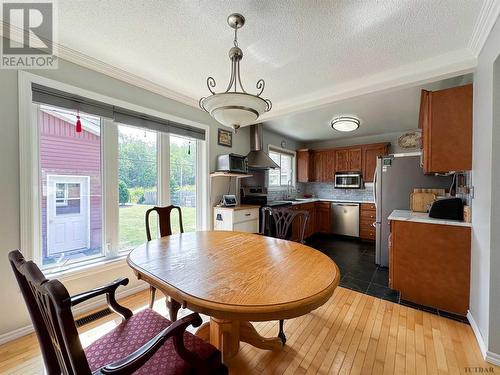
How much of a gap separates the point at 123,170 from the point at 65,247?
0.91 metres

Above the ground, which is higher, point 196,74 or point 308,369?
point 196,74

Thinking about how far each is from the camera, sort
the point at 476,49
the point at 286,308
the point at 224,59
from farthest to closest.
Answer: the point at 224,59, the point at 476,49, the point at 286,308

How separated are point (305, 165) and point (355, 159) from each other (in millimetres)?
1146

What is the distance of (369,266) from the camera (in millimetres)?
3168

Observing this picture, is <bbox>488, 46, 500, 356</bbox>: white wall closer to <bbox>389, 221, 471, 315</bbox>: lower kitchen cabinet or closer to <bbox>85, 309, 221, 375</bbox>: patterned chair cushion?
<bbox>389, 221, 471, 315</bbox>: lower kitchen cabinet

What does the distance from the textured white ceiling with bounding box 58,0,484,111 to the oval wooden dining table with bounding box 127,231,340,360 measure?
Result: 164 centimetres

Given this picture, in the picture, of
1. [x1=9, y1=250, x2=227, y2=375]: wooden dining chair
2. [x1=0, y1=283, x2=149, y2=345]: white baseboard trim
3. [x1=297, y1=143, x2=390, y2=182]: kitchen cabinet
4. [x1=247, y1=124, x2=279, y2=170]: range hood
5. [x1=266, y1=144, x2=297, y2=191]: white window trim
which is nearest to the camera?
[x1=9, y1=250, x2=227, y2=375]: wooden dining chair

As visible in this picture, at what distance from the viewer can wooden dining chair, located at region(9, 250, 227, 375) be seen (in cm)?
62

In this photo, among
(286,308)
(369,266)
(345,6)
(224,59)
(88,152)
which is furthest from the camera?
(369,266)

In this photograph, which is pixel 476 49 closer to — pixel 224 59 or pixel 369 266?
pixel 224 59

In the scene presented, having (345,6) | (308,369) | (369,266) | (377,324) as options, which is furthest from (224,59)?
(369,266)

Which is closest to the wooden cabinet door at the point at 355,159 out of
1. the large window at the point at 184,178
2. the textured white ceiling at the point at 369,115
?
the textured white ceiling at the point at 369,115

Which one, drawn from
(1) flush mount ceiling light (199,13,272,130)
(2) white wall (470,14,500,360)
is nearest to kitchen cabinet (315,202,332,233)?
(2) white wall (470,14,500,360)

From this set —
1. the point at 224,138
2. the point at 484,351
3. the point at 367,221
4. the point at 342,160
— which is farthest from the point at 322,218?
the point at 484,351
